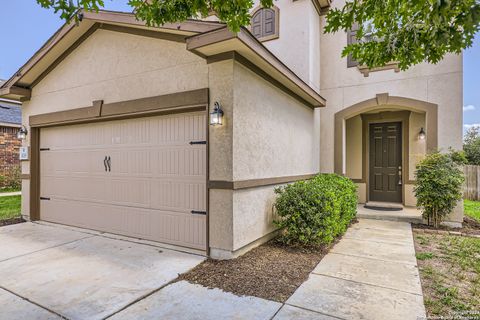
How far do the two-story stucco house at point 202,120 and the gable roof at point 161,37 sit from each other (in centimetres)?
3

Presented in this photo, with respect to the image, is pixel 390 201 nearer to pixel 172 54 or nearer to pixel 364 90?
pixel 364 90

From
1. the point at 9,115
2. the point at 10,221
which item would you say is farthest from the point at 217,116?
the point at 9,115

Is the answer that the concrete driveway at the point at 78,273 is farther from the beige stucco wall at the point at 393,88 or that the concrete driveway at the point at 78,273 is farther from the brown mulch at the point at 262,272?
the beige stucco wall at the point at 393,88

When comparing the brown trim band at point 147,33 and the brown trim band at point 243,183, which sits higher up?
the brown trim band at point 147,33

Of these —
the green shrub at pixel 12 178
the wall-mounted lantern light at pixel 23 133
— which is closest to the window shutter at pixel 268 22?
the wall-mounted lantern light at pixel 23 133

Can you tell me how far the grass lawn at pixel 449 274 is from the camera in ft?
9.60

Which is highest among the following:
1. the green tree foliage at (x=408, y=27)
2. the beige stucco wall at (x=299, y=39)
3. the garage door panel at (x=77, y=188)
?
the beige stucco wall at (x=299, y=39)

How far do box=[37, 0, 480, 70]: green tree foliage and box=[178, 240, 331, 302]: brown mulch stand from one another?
285cm

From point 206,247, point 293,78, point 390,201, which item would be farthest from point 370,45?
point 390,201

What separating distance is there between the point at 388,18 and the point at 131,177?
15.4 feet

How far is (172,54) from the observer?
466 cm

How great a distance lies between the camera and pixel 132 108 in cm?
504

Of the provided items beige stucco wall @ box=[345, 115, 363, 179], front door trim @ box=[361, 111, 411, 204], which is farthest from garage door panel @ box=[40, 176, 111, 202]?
front door trim @ box=[361, 111, 411, 204]

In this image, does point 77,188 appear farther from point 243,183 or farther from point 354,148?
point 354,148
